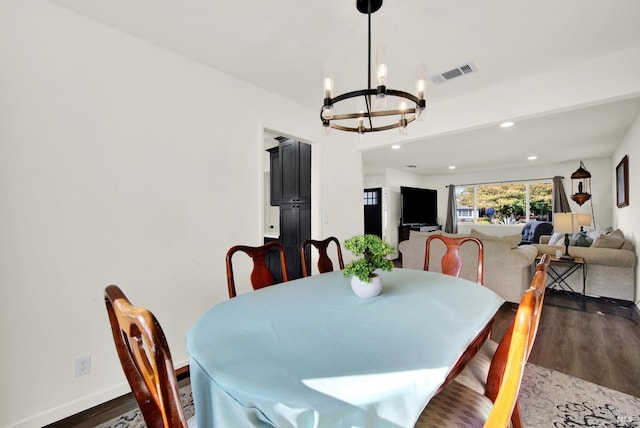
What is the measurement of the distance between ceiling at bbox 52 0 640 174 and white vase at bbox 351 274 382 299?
138 cm

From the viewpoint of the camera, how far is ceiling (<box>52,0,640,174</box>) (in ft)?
5.70

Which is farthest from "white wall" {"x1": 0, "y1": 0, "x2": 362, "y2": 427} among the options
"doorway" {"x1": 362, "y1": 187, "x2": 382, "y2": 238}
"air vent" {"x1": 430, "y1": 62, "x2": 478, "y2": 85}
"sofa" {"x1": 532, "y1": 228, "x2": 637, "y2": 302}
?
"doorway" {"x1": 362, "y1": 187, "x2": 382, "y2": 238}

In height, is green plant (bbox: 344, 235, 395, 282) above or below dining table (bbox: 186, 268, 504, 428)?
above

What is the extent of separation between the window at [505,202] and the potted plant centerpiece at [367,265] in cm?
785

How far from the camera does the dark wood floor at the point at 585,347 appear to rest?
6.09 ft

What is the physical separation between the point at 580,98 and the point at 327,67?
229cm

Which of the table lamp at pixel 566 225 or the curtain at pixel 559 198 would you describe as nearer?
the table lamp at pixel 566 225

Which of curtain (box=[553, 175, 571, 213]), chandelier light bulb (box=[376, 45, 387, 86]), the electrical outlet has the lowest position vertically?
the electrical outlet

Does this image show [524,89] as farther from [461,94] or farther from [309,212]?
[309,212]

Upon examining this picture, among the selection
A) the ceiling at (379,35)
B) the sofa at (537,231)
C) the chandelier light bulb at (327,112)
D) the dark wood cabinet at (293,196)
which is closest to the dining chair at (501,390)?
the chandelier light bulb at (327,112)

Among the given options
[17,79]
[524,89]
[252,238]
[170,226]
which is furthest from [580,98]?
[17,79]

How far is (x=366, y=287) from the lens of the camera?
1.52 m

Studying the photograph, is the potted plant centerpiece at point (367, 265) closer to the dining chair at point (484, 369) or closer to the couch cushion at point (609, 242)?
the dining chair at point (484, 369)

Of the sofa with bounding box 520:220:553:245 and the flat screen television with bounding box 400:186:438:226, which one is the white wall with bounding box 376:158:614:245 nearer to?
the flat screen television with bounding box 400:186:438:226
